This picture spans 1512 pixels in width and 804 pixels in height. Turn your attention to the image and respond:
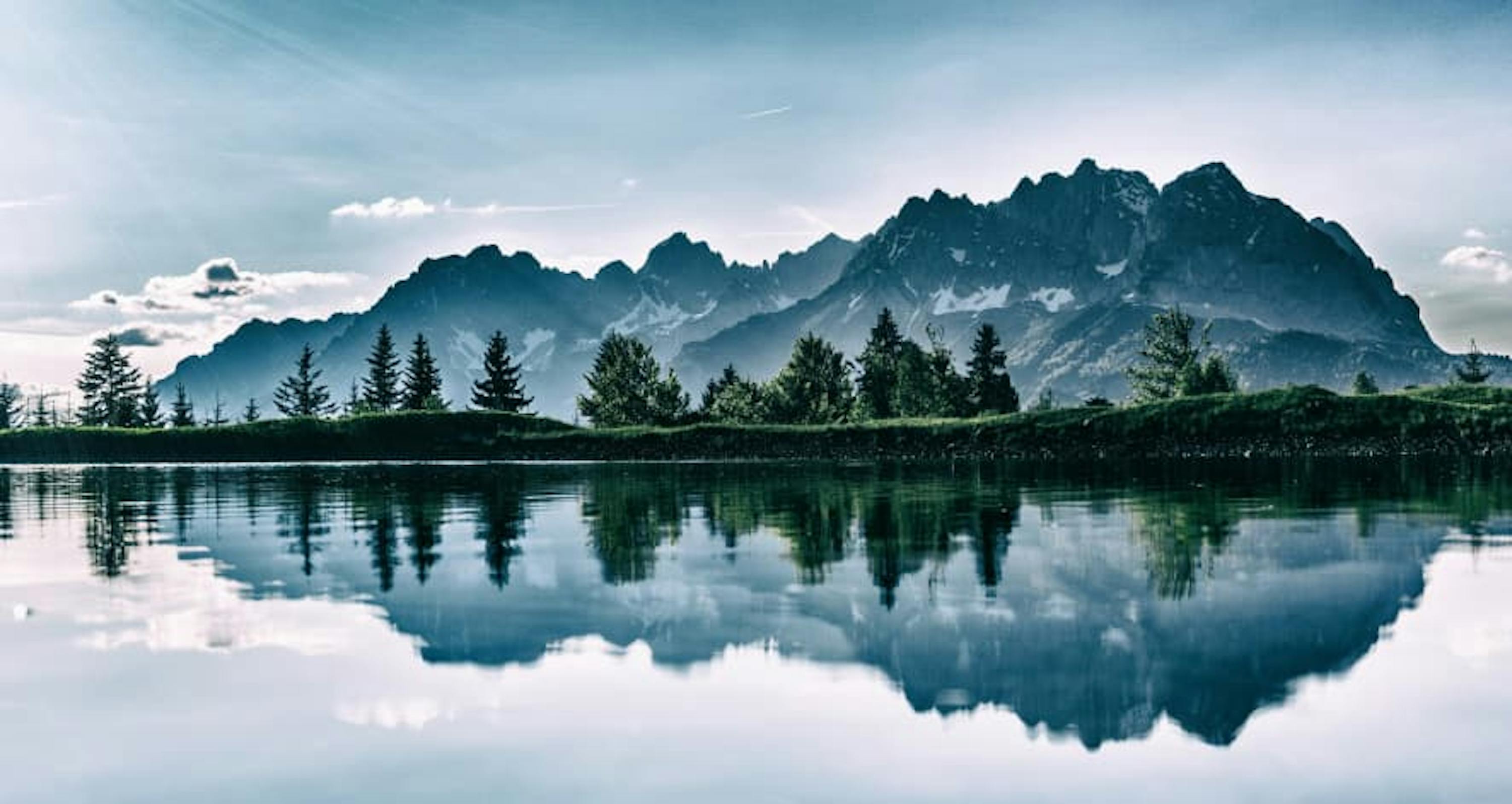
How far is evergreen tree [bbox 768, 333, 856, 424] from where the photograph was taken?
140m

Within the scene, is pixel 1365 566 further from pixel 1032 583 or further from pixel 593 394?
pixel 593 394

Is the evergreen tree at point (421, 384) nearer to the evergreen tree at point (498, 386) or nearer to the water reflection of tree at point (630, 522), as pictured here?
the evergreen tree at point (498, 386)

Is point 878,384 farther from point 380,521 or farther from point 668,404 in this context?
point 380,521

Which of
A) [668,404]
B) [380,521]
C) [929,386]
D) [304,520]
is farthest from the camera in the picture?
[668,404]

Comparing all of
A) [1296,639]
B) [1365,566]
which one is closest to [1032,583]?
[1296,639]

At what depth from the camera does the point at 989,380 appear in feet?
499

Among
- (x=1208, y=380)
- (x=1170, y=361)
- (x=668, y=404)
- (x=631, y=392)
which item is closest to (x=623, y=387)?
(x=631, y=392)

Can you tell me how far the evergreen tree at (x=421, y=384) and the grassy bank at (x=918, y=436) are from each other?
124 ft

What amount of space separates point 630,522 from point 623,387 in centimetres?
11012

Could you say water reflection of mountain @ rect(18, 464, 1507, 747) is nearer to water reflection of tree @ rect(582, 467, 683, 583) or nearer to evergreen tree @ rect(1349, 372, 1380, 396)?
water reflection of tree @ rect(582, 467, 683, 583)

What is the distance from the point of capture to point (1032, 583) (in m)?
20.5

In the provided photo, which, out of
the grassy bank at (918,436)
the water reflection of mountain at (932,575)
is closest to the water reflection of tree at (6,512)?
the water reflection of mountain at (932,575)

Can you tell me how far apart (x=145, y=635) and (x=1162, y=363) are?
146 meters

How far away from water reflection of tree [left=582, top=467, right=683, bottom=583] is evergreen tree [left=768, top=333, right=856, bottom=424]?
245ft
